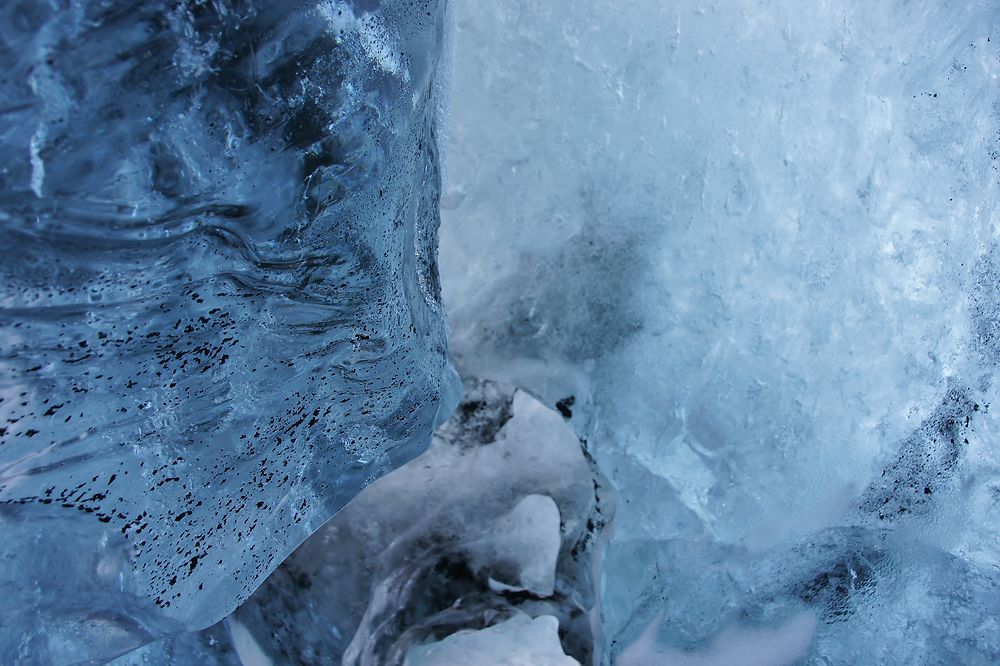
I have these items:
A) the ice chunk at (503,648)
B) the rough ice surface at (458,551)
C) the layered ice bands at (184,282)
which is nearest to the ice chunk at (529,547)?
the rough ice surface at (458,551)

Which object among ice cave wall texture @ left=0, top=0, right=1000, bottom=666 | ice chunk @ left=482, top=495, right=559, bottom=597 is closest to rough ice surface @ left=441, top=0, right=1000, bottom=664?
ice cave wall texture @ left=0, top=0, right=1000, bottom=666

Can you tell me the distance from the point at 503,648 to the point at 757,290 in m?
0.57

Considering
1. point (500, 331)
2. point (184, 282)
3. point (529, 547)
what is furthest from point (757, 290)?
point (184, 282)

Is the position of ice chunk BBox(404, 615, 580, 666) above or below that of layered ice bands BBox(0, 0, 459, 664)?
below

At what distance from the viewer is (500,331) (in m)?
1.05

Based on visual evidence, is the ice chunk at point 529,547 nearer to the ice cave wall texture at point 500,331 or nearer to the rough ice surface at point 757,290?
the ice cave wall texture at point 500,331

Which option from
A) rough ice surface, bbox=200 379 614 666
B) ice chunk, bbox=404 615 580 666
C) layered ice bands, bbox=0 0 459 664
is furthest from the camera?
rough ice surface, bbox=200 379 614 666

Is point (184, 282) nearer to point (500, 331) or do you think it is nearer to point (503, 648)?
Answer: point (500, 331)

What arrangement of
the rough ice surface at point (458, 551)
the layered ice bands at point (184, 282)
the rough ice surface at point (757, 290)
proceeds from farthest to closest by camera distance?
1. the rough ice surface at point (458, 551)
2. the rough ice surface at point (757, 290)
3. the layered ice bands at point (184, 282)

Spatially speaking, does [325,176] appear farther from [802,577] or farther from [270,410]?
[802,577]

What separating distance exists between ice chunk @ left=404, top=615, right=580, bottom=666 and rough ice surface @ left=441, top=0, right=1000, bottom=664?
9 cm

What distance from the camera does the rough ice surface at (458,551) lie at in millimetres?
1116

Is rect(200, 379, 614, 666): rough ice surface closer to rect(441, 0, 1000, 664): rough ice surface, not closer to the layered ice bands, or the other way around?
rect(441, 0, 1000, 664): rough ice surface

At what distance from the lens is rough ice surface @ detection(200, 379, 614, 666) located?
1116 mm
